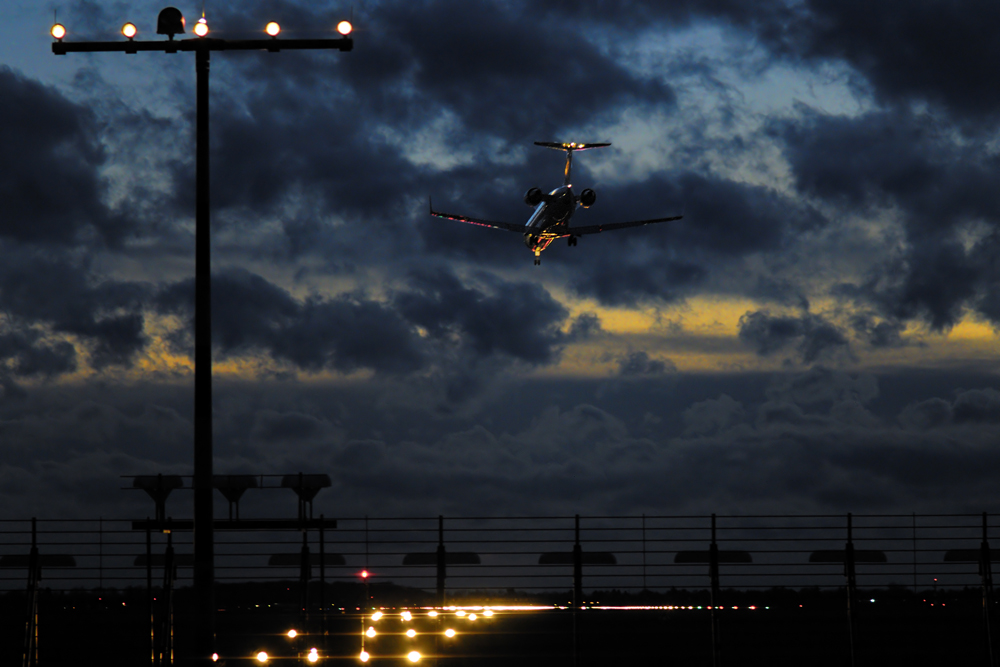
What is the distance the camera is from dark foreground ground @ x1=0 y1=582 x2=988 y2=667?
28938mm

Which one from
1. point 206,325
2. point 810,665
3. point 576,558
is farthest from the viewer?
point 810,665

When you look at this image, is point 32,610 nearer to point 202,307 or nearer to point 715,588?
point 202,307

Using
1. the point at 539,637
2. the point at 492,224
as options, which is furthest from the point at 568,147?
the point at 539,637

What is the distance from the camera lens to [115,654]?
32156 millimetres

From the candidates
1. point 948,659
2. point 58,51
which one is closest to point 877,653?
point 948,659

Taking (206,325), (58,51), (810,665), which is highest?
(58,51)

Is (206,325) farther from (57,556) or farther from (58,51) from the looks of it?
(57,556)

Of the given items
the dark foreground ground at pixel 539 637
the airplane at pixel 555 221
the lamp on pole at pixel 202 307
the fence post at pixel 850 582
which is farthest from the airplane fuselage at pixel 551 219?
the lamp on pole at pixel 202 307

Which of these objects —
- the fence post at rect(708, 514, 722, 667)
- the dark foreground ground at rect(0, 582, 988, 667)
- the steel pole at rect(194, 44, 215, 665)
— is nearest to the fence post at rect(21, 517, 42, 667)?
the dark foreground ground at rect(0, 582, 988, 667)

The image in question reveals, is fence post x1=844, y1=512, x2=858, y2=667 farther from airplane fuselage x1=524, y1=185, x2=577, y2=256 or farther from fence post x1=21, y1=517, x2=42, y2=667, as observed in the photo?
airplane fuselage x1=524, y1=185, x2=577, y2=256

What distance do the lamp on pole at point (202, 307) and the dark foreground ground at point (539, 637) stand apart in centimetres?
868

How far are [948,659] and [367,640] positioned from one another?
17015 millimetres

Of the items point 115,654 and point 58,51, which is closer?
point 58,51

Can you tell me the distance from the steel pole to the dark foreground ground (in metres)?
8.66
